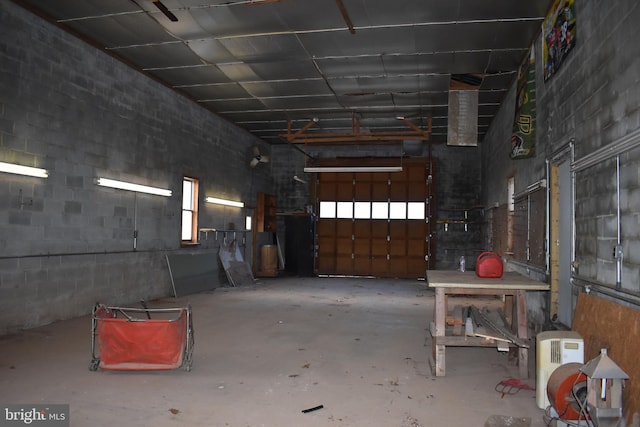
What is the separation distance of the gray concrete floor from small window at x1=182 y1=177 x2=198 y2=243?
11.5 feet

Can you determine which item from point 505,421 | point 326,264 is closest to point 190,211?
point 326,264

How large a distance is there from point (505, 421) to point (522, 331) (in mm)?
1439

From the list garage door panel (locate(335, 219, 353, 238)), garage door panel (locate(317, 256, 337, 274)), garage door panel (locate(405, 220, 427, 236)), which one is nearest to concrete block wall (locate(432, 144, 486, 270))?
garage door panel (locate(405, 220, 427, 236))

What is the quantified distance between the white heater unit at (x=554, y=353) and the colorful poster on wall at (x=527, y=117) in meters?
3.65

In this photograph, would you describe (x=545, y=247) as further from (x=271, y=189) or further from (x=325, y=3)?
(x=271, y=189)

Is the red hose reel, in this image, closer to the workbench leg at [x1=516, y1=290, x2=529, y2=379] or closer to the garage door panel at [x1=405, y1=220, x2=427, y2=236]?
the workbench leg at [x1=516, y1=290, x2=529, y2=379]

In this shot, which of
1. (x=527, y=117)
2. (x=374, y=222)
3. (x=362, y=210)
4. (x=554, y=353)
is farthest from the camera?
(x=362, y=210)

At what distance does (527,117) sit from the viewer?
6.65 meters

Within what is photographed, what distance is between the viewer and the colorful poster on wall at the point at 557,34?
16.2ft

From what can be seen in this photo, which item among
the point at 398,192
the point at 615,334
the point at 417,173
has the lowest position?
the point at 615,334

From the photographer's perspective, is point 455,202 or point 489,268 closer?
point 489,268

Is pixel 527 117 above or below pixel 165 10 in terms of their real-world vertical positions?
below

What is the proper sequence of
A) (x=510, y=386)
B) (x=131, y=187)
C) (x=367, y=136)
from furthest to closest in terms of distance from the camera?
1. (x=367, y=136)
2. (x=131, y=187)
3. (x=510, y=386)

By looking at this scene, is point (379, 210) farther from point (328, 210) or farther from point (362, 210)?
point (328, 210)
